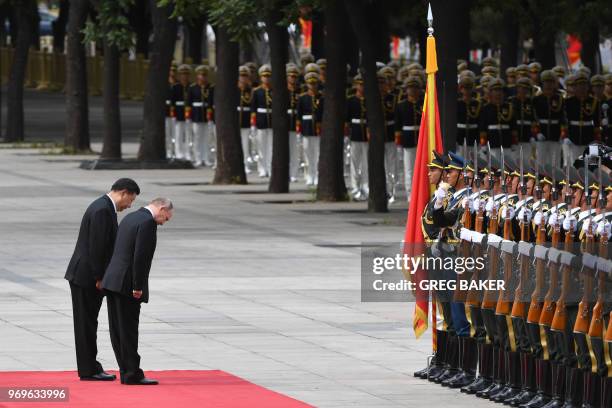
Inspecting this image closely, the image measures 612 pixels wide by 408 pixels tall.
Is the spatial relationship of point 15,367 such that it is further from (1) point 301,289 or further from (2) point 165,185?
(2) point 165,185

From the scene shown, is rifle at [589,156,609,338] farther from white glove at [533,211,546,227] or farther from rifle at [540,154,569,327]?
white glove at [533,211,546,227]

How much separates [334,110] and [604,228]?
18.9 meters

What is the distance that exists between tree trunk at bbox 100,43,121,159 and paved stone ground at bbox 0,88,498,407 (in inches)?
283

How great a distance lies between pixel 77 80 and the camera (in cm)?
4359

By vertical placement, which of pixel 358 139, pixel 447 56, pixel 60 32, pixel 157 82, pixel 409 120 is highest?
pixel 60 32

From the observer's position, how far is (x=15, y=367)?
15.8m

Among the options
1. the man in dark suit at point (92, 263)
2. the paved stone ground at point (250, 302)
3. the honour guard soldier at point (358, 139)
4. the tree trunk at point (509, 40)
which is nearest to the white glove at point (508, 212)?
the paved stone ground at point (250, 302)

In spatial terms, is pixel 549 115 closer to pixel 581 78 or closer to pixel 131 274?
pixel 581 78

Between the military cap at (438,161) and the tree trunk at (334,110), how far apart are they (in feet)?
50.7

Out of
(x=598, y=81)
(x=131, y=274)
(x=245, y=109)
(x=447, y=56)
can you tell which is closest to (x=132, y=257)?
(x=131, y=274)

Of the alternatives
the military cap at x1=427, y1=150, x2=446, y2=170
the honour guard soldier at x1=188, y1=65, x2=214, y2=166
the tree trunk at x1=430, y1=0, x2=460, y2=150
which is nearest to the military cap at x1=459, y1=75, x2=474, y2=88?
the tree trunk at x1=430, y1=0, x2=460, y2=150

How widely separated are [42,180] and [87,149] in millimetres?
7822

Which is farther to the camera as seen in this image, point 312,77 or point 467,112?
point 312,77

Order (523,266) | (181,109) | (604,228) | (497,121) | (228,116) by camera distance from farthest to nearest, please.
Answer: (181,109) → (228,116) → (497,121) → (523,266) → (604,228)
